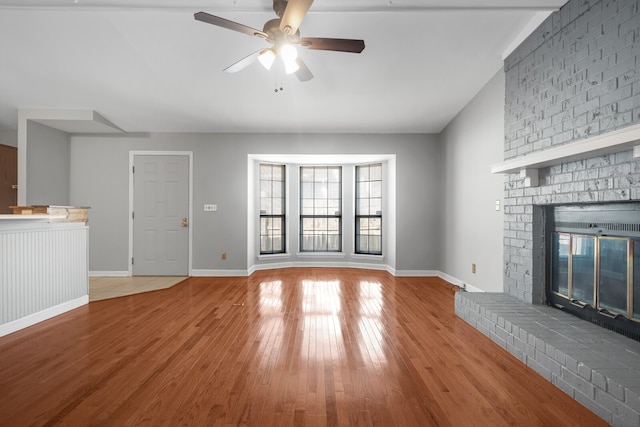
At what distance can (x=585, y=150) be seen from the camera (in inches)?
81.9

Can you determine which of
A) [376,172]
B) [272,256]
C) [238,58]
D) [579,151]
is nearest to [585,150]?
[579,151]

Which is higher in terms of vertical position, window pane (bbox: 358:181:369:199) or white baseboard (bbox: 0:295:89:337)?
window pane (bbox: 358:181:369:199)

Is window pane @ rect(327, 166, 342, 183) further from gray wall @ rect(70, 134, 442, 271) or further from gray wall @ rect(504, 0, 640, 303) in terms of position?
gray wall @ rect(504, 0, 640, 303)

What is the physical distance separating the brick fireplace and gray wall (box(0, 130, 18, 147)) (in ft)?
24.2

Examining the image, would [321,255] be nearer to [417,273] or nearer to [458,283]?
[417,273]

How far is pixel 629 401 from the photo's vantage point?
1.57m

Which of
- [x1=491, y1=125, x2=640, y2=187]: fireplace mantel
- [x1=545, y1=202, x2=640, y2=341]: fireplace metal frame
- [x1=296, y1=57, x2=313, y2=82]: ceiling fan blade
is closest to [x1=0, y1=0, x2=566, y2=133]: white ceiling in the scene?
[x1=296, y1=57, x2=313, y2=82]: ceiling fan blade

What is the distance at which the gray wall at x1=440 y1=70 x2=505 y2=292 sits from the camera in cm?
376

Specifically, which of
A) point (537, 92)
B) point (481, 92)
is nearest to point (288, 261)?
point (481, 92)

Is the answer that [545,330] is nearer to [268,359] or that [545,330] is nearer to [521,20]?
[268,359]

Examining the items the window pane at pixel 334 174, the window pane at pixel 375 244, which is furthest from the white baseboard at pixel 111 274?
the window pane at pixel 375 244

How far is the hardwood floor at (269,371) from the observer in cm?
175

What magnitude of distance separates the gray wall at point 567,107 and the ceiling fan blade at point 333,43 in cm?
163

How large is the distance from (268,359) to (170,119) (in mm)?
4188
